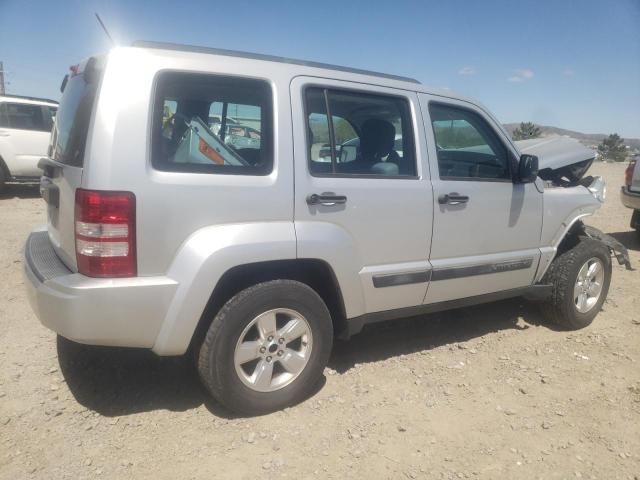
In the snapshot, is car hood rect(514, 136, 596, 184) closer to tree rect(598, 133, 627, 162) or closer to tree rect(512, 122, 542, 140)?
tree rect(512, 122, 542, 140)

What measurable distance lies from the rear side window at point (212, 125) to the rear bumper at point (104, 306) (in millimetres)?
584

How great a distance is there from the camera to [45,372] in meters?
3.01

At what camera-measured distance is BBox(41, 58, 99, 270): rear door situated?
2283 mm

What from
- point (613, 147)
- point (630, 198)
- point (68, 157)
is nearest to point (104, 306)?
point (68, 157)

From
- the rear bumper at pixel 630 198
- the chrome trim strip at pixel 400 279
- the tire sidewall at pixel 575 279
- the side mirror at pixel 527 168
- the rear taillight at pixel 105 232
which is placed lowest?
the tire sidewall at pixel 575 279

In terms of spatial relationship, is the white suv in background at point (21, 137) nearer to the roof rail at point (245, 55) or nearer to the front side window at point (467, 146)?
the roof rail at point (245, 55)

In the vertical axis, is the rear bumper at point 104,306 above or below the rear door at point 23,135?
below

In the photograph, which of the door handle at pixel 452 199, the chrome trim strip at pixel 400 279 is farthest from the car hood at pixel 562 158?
the chrome trim strip at pixel 400 279

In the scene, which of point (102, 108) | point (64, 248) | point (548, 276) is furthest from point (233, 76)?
point (548, 276)

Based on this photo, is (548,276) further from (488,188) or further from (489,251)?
(488,188)

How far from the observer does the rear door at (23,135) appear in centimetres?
920

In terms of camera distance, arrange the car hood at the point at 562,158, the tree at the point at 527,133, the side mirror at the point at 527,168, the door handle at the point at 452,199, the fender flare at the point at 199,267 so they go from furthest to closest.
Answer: the tree at the point at 527,133, the car hood at the point at 562,158, the side mirror at the point at 527,168, the door handle at the point at 452,199, the fender flare at the point at 199,267

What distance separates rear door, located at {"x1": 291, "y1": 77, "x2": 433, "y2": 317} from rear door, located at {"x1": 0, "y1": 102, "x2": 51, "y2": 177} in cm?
850

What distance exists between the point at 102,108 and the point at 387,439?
220 cm
